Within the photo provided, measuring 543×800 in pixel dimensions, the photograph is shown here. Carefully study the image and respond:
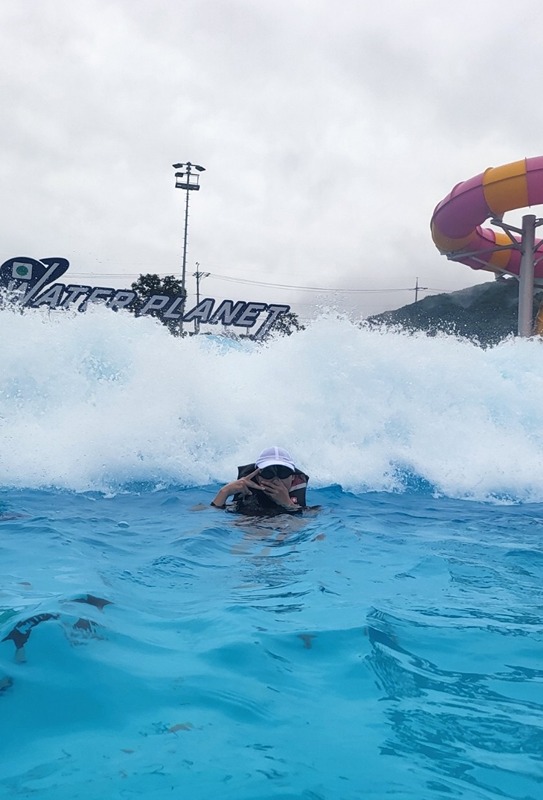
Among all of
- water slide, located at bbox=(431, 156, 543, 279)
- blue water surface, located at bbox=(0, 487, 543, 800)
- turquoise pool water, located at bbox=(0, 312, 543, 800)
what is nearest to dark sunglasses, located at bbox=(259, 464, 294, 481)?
turquoise pool water, located at bbox=(0, 312, 543, 800)

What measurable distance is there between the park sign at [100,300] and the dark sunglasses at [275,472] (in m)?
17.7

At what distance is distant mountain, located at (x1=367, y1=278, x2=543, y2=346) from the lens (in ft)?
105

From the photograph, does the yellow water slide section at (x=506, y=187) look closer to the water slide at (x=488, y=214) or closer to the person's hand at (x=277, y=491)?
the water slide at (x=488, y=214)

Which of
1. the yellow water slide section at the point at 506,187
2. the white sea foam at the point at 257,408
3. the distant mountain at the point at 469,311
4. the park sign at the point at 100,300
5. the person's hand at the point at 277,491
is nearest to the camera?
the person's hand at the point at 277,491

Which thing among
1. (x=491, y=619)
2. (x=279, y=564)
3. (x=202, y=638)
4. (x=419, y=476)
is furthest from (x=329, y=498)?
(x=202, y=638)

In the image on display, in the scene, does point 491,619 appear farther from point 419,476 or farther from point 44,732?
point 419,476

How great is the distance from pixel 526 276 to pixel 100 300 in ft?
47.3

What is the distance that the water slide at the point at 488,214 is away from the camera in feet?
53.8

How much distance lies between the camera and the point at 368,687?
265cm

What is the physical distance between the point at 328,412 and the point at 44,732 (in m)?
6.94

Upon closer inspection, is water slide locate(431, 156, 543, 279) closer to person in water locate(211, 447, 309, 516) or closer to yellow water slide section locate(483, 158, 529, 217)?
yellow water slide section locate(483, 158, 529, 217)

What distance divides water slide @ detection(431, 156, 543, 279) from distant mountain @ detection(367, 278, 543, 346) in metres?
10.4

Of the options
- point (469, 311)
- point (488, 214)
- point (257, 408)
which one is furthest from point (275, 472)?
point (469, 311)

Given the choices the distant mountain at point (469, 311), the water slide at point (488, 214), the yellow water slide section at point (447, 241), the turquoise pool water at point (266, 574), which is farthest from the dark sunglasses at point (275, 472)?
the distant mountain at point (469, 311)
